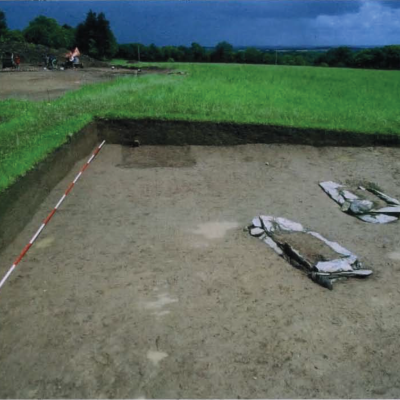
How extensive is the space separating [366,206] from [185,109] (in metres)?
6.54

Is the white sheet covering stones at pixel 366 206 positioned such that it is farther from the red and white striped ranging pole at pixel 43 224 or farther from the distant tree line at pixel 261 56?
the distant tree line at pixel 261 56

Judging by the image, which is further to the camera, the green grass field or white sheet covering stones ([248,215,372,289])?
the green grass field

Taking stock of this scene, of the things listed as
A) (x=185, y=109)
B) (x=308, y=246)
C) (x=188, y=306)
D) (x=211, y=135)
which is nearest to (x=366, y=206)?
(x=308, y=246)

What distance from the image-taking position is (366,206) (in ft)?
24.3

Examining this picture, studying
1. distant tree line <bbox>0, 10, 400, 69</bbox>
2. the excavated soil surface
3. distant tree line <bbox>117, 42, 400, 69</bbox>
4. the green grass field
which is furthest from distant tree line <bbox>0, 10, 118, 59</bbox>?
the excavated soil surface

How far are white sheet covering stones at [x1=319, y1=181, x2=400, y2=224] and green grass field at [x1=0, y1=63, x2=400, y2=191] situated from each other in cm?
346

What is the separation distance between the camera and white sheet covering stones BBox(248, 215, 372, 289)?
5.18 meters

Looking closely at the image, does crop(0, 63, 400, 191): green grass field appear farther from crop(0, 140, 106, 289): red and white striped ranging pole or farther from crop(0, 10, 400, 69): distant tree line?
crop(0, 10, 400, 69): distant tree line

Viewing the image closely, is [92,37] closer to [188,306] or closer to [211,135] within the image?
[211,135]

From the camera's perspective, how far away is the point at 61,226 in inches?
252

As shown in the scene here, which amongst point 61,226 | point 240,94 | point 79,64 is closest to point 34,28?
point 79,64

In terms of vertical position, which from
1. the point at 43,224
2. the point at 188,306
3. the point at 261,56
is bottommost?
the point at 188,306

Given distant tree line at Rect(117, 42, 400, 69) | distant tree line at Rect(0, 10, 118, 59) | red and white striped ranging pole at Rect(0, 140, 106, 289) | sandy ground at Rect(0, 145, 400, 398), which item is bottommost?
sandy ground at Rect(0, 145, 400, 398)

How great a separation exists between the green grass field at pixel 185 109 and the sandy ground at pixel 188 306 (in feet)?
5.21
